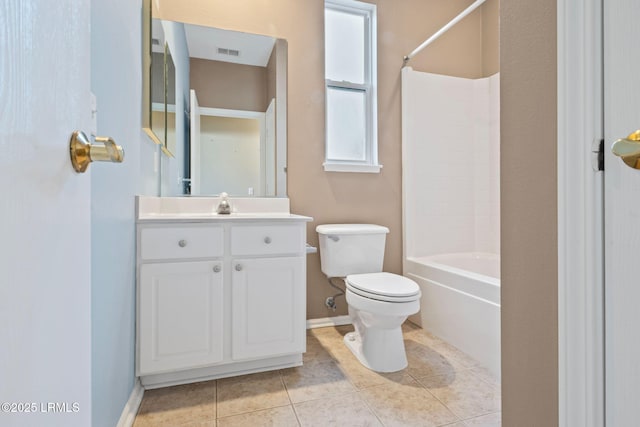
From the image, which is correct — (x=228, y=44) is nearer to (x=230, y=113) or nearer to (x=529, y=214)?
(x=230, y=113)

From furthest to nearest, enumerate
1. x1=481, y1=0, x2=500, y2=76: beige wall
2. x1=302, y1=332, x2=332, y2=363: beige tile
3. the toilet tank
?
x1=481, y1=0, x2=500, y2=76: beige wall, the toilet tank, x1=302, y1=332, x2=332, y2=363: beige tile

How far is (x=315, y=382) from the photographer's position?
63.7 inches

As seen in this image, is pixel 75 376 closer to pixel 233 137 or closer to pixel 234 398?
pixel 234 398

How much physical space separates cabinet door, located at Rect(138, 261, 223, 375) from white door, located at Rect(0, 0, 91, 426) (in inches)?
41.1

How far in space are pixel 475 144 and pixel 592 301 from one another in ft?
8.15

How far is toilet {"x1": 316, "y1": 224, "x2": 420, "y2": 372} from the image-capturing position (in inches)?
65.4

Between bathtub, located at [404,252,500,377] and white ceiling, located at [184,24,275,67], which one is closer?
bathtub, located at [404,252,500,377]

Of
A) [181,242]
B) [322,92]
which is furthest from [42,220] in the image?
[322,92]

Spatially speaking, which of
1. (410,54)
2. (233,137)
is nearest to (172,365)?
(233,137)

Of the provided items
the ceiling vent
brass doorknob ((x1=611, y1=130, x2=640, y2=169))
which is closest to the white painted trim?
the ceiling vent

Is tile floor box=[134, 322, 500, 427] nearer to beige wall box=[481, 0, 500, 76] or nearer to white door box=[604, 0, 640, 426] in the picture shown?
white door box=[604, 0, 640, 426]

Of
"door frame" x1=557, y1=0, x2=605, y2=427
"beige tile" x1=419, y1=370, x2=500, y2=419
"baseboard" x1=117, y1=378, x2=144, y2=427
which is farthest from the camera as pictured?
"beige tile" x1=419, y1=370, x2=500, y2=419

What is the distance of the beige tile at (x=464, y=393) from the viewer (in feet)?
4.60

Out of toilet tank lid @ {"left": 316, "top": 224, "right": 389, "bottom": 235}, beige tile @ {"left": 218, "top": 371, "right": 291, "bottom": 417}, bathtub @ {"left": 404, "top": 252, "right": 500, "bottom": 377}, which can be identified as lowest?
beige tile @ {"left": 218, "top": 371, "right": 291, "bottom": 417}
